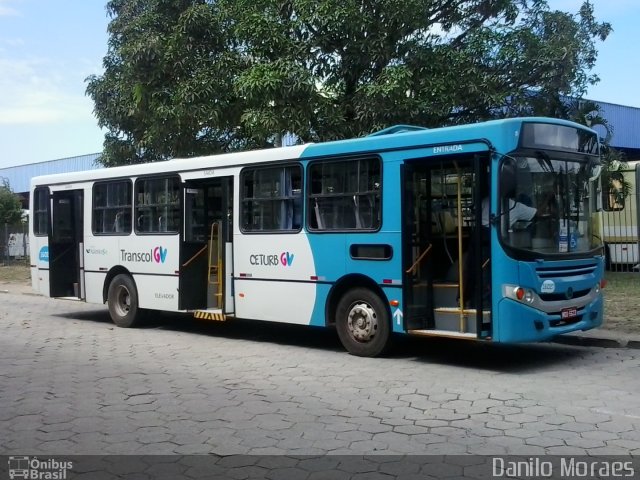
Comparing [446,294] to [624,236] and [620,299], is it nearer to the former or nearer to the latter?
[620,299]

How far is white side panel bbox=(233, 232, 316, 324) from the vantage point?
9805 millimetres

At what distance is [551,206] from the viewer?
827 cm

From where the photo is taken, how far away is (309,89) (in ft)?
44.7

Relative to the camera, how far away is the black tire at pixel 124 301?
41.2 ft

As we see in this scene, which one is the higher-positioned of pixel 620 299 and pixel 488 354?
pixel 620 299

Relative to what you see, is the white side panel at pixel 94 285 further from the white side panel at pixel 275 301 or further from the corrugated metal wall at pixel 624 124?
the corrugated metal wall at pixel 624 124

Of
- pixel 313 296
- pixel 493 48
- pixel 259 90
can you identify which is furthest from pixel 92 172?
pixel 493 48

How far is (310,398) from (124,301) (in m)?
6.92

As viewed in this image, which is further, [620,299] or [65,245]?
[65,245]

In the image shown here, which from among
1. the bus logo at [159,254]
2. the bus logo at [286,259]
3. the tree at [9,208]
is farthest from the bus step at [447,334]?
the tree at [9,208]

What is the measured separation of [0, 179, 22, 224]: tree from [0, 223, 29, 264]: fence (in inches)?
18.2

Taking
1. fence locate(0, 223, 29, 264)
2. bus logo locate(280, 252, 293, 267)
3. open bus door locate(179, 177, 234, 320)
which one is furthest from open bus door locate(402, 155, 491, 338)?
fence locate(0, 223, 29, 264)

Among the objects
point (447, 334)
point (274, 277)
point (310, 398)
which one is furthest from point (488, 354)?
point (310, 398)

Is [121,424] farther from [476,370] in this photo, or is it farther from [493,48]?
[493,48]
